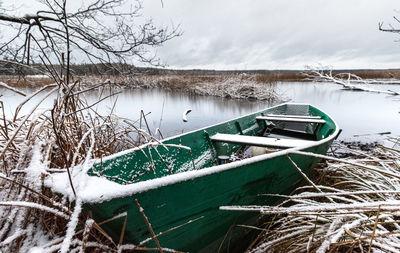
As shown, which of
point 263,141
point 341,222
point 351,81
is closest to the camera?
point 341,222

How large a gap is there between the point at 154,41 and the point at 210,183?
2.85 meters

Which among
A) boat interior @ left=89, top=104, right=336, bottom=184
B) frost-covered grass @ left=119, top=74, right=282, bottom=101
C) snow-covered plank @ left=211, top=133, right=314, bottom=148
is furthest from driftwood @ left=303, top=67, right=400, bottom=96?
frost-covered grass @ left=119, top=74, right=282, bottom=101

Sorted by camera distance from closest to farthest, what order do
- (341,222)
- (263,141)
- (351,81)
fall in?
(341,222) → (351,81) → (263,141)

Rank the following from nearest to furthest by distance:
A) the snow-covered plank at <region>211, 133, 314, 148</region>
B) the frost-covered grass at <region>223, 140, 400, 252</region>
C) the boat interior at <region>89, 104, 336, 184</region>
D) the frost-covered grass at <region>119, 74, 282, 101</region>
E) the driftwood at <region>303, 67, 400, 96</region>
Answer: the frost-covered grass at <region>223, 140, 400, 252</region>
the driftwood at <region>303, 67, 400, 96</region>
the boat interior at <region>89, 104, 336, 184</region>
the snow-covered plank at <region>211, 133, 314, 148</region>
the frost-covered grass at <region>119, 74, 282, 101</region>

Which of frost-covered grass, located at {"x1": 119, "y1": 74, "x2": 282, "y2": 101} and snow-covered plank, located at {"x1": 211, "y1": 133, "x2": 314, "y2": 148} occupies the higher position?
frost-covered grass, located at {"x1": 119, "y1": 74, "x2": 282, "y2": 101}

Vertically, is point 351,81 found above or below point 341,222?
above

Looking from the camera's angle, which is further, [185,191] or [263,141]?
[263,141]

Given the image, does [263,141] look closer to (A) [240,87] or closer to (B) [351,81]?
(B) [351,81]

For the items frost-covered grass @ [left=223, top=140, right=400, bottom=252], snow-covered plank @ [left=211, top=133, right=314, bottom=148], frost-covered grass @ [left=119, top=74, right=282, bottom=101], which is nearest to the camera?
frost-covered grass @ [left=223, top=140, right=400, bottom=252]

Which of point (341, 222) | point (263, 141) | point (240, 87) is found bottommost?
point (341, 222)

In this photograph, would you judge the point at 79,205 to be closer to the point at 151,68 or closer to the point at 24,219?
the point at 24,219

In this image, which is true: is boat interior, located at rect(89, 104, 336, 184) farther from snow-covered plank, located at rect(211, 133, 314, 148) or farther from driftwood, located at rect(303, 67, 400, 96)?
driftwood, located at rect(303, 67, 400, 96)

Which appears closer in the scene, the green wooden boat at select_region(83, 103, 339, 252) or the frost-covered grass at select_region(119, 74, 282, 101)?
the green wooden boat at select_region(83, 103, 339, 252)

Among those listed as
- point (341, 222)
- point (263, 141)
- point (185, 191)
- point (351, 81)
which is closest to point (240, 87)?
point (263, 141)
